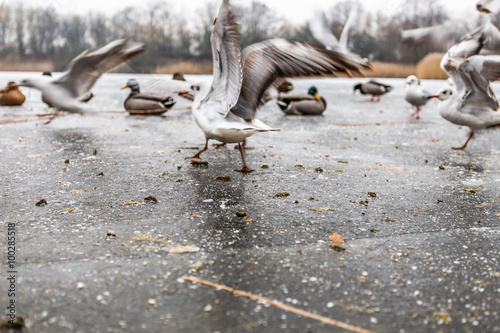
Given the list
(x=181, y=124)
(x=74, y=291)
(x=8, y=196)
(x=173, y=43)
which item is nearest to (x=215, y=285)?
(x=74, y=291)

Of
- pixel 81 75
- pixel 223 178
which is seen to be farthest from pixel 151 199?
pixel 81 75

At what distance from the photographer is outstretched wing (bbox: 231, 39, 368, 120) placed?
3684 millimetres

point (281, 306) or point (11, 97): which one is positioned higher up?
point (281, 306)

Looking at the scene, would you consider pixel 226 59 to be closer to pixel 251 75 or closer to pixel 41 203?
pixel 251 75

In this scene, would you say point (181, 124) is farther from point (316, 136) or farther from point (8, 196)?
point (8, 196)

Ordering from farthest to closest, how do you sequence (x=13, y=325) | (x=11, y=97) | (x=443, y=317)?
(x=11, y=97)
(x=443, y=317)
(x=13, y=325)

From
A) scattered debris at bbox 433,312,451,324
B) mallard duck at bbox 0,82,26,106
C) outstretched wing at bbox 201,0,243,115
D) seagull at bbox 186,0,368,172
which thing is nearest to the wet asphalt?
scattered debris at bbox 433,312,451,324

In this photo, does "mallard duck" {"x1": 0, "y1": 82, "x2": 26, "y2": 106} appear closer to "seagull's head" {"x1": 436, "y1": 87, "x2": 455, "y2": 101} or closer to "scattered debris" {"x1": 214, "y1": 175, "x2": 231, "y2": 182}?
"scattered debris" {"x1": 214, "y1": 175, "x2": 231, "y2": 182}

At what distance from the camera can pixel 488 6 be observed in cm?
578

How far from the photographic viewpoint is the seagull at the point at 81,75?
19.4 feet

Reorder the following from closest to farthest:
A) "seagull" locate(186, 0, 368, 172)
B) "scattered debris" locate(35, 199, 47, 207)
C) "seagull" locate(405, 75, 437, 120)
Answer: "scattered debris" locate(35, 199, 47, 207), "seagull" locate(186, 0, 368, 172), "seagull" locate(405, 75, 437, 120)

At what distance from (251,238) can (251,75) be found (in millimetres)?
1905

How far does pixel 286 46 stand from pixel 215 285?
2417 millimetres

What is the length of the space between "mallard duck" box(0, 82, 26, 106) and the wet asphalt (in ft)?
19.2
